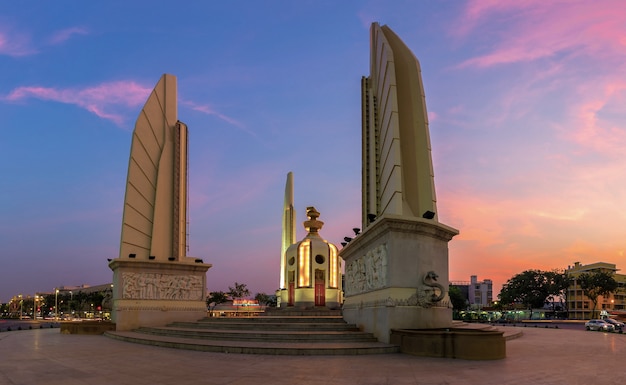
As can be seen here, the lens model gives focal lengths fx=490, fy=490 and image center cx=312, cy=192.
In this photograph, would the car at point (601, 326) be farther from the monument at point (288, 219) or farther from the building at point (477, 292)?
the building at point (477, 292)

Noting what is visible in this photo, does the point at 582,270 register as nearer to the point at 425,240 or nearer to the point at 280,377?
the point at 425,240

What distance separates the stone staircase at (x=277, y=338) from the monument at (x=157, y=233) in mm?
3119

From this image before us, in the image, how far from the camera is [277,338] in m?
15.0

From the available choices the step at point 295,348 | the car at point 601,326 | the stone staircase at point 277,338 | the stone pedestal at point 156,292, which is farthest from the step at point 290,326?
the car at point 601,326

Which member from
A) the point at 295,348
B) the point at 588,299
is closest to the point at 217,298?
the point at 588,299

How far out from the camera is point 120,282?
2366 cm

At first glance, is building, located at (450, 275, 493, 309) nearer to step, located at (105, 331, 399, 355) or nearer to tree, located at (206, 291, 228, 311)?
tree, located at (206, 291, 228, 311)

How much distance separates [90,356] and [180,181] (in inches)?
607

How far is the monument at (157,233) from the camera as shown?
23.9 meters

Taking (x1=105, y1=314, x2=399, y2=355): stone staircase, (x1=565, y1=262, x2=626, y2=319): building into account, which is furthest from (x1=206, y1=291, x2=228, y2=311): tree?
(x1=105, y1=314, x2=399, y2=355): stone staircase

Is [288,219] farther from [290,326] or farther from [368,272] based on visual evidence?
[368,272]

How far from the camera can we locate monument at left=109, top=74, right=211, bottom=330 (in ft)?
78.3

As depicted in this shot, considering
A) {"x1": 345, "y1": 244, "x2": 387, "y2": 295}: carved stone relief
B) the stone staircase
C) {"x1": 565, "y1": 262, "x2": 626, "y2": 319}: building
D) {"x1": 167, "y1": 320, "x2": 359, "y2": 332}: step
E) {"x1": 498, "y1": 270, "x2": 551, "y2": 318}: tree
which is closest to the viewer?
the stone staircase

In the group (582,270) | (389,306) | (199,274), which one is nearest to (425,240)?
(389,306)
